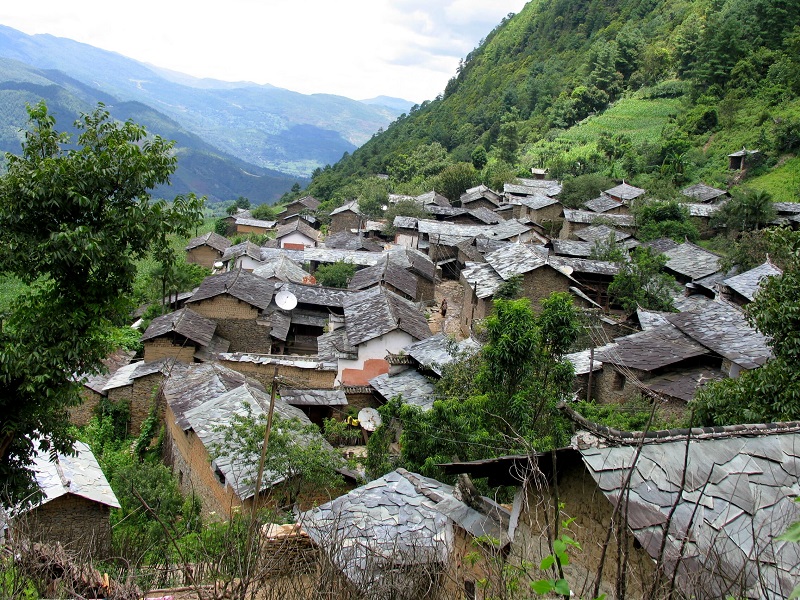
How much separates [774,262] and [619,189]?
21.7 metres

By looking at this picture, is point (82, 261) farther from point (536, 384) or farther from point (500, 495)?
point (536, 384)

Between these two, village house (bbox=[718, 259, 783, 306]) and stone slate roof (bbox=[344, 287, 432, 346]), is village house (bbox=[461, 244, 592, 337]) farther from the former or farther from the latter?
village house (bbox=[718, 259, 783, 306])

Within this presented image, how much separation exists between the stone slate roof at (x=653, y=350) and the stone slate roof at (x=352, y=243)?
77.7 ft

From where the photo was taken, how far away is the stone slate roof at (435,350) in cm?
1803

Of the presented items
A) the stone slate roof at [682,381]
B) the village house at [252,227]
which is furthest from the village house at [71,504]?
the village house at [252,227]

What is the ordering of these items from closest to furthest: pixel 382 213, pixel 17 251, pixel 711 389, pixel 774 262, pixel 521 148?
1. pixel 17 251
2. pixel 711 389
3. pixel 774 262
4. pixel 382 213
5. pixel 521 148

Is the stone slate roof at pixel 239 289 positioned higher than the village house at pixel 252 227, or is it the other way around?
the stone slate roof at pixel 239 289

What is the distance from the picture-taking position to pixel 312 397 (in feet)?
64.4

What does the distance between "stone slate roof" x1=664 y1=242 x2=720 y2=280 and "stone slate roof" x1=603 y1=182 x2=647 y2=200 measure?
43.2 ft

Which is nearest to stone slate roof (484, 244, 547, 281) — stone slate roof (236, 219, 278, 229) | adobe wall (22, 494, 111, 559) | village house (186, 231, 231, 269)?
adobe wall (22, 494, 111, 559)

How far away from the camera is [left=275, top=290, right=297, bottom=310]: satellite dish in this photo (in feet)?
85.8

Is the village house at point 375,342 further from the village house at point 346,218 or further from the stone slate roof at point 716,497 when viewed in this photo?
the village house at point 346,218

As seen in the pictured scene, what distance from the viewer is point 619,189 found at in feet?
150

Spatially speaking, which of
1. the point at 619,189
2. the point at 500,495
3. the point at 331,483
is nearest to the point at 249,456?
the point at 331,483
